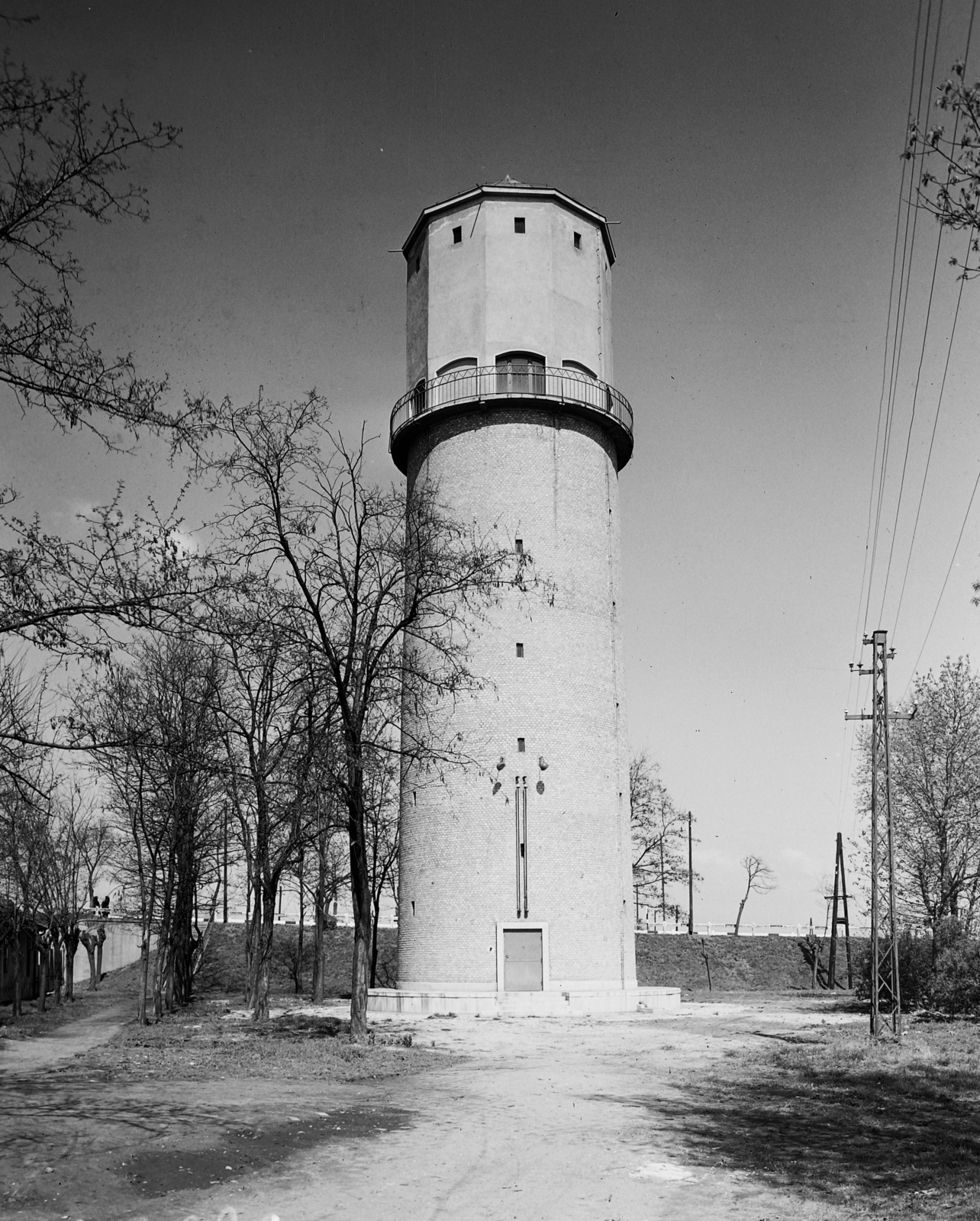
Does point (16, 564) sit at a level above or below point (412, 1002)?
above

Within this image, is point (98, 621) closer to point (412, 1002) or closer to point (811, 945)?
point (412, 1002)

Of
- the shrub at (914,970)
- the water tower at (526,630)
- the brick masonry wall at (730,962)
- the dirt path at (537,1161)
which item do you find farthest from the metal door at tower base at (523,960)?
the brick masonry wall at (730,962)

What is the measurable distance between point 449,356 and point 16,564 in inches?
1244

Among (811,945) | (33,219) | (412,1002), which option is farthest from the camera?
(811,945)

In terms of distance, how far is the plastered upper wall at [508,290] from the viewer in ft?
128

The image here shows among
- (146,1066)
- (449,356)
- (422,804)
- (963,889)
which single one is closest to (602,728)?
(422,804)

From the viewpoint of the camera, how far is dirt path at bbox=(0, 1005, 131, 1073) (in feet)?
69.5

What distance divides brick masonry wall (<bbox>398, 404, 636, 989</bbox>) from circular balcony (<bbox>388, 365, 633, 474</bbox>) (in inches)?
22.0

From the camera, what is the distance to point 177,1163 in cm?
1016

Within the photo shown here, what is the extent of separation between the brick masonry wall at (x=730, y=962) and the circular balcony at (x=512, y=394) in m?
30.5

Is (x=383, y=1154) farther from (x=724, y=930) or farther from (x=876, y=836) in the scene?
(x=724, y=930)

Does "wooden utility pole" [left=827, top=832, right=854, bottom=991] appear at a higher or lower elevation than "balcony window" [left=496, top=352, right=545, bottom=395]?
lower

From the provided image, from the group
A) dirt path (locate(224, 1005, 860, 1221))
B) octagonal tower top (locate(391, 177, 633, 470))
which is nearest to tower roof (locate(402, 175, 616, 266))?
octagonal tower top (locate(391, 177, 633, 470))

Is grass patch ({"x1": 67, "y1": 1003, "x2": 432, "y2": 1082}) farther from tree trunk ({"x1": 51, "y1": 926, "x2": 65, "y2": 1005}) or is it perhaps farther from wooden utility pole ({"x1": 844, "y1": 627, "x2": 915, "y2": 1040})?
tree trunk ({"x1": 51, "y1": 926, "x2": 65, "y2": 1005})
